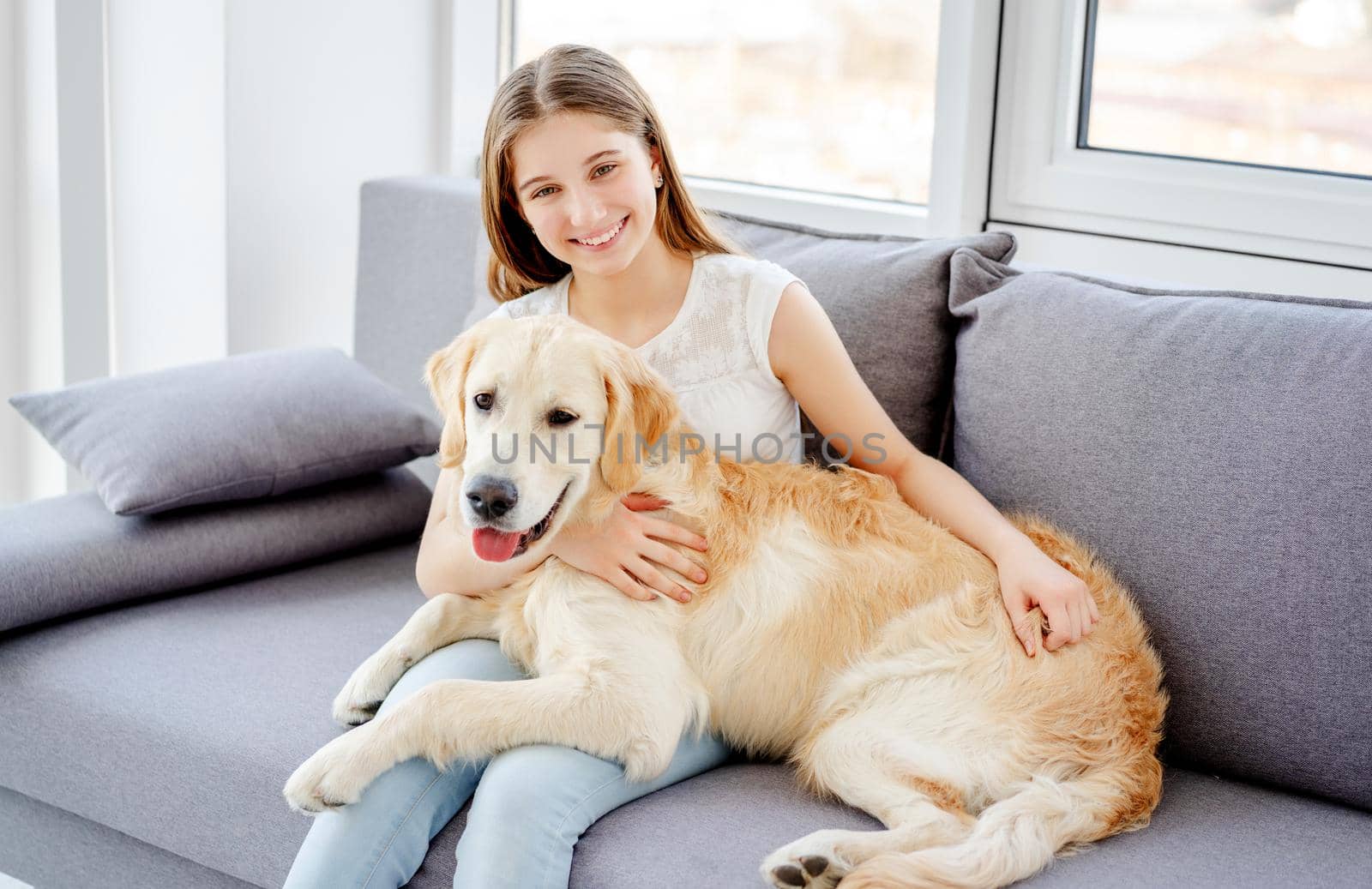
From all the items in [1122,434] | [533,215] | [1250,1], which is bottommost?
[1122,434]

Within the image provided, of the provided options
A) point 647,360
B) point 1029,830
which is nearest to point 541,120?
point 647,360

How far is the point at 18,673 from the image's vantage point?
2143 mm

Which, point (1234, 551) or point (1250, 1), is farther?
point (1250, 1)

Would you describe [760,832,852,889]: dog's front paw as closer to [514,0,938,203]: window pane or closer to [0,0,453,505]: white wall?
[514,0,938,203]: window pane

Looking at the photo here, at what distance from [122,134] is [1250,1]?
2.83 m

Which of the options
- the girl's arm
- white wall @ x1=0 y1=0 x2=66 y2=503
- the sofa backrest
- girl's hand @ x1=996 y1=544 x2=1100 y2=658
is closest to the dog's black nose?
the girl's arm

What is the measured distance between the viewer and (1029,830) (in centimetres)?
159

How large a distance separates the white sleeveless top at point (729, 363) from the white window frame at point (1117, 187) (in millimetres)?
Result: 956

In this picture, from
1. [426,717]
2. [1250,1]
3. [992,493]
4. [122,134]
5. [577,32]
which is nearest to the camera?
[426,717]

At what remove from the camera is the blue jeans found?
1604 mm

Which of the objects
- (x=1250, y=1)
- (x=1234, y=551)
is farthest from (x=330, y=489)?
(x=1250, y=1)

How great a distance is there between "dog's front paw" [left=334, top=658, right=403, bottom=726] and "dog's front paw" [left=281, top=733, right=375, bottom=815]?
250 millimetres

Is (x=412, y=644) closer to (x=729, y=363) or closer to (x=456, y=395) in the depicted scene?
(x=456, y=395)

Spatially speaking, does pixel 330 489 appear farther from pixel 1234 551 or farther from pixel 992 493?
pixel 1234 551
